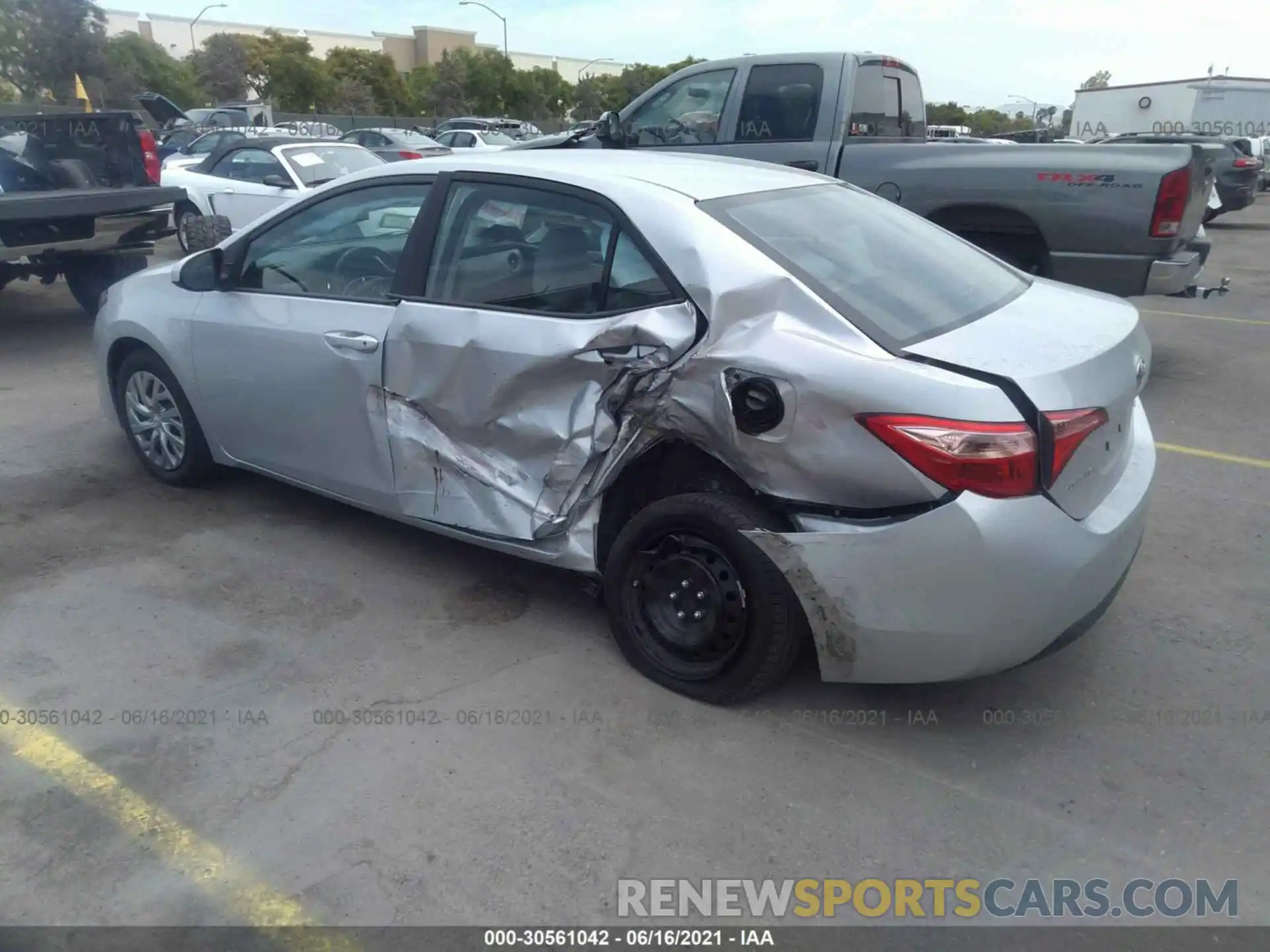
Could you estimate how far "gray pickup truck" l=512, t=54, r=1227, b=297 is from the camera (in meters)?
6.72

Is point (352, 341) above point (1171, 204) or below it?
below

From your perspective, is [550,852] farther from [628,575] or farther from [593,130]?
[593,130]

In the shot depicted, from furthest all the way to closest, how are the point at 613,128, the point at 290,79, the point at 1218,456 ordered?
the point at 290,79 < the point at 613,128 < the point at 1218,456

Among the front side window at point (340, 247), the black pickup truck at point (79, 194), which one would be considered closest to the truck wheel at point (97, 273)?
the black pickup truck at point (79, 194)

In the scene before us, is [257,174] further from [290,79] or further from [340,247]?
[290,79]

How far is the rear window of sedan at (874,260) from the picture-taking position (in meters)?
3.18

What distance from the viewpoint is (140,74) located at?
56.5 metres

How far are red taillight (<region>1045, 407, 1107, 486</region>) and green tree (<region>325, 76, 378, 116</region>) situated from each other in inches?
2671

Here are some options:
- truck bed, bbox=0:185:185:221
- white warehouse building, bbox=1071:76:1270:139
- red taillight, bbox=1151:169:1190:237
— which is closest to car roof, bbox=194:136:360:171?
truck bed, bbox=0:185:185:221

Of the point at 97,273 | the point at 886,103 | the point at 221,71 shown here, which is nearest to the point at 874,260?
the point at 886,103

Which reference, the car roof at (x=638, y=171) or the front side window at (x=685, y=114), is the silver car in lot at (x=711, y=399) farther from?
the front side window at (x=685, y=114)

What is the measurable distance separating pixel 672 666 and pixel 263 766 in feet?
4.29

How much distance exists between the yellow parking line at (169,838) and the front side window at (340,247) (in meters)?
1.91

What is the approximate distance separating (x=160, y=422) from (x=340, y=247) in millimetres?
1501
